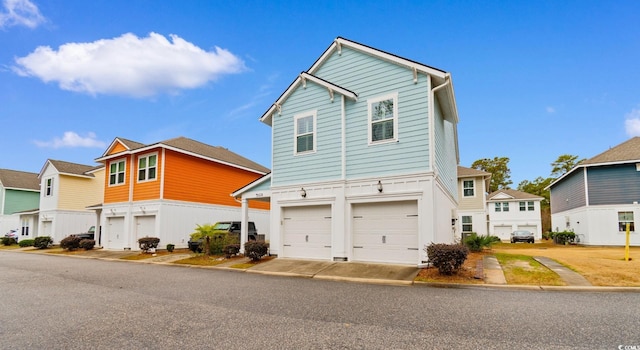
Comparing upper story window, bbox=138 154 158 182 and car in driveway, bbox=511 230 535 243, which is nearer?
upper story window, bbox=138 154 158 182

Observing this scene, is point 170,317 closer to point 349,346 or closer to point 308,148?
point 349,346

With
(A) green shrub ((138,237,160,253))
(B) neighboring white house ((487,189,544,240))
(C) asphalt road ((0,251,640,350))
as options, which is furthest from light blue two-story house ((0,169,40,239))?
(B) neighboring white house ((487,189,544,240))

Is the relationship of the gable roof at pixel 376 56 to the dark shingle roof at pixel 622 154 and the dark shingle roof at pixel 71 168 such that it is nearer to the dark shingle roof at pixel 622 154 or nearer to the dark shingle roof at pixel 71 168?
the dark shingle roof at pixel 622 154

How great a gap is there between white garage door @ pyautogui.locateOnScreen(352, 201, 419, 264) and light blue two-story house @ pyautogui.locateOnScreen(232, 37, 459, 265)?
1.4 inches

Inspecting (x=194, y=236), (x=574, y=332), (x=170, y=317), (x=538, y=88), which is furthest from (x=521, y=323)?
(x=538, y=88)

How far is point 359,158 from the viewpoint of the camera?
45.6ft

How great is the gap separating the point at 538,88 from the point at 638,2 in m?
9.54

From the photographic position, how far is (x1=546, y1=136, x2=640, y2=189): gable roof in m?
24.8

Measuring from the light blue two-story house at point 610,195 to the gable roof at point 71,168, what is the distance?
4226cm

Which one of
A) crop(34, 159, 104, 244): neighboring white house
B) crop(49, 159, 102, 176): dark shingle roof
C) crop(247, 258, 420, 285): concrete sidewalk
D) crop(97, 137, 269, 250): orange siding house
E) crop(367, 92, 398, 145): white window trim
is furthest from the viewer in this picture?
crop(49, 159, 102, 176): dark shingle roof

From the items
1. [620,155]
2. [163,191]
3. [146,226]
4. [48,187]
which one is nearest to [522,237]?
[620,155]

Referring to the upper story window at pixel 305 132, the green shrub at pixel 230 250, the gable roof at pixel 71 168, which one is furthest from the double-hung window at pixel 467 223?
the gable roof at pixel 71 168

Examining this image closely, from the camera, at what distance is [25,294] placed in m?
9.08

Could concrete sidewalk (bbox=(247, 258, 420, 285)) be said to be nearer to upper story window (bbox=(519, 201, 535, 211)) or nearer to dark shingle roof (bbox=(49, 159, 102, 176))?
dark shingle roof (bbox=(49, 159, 102, 176))
